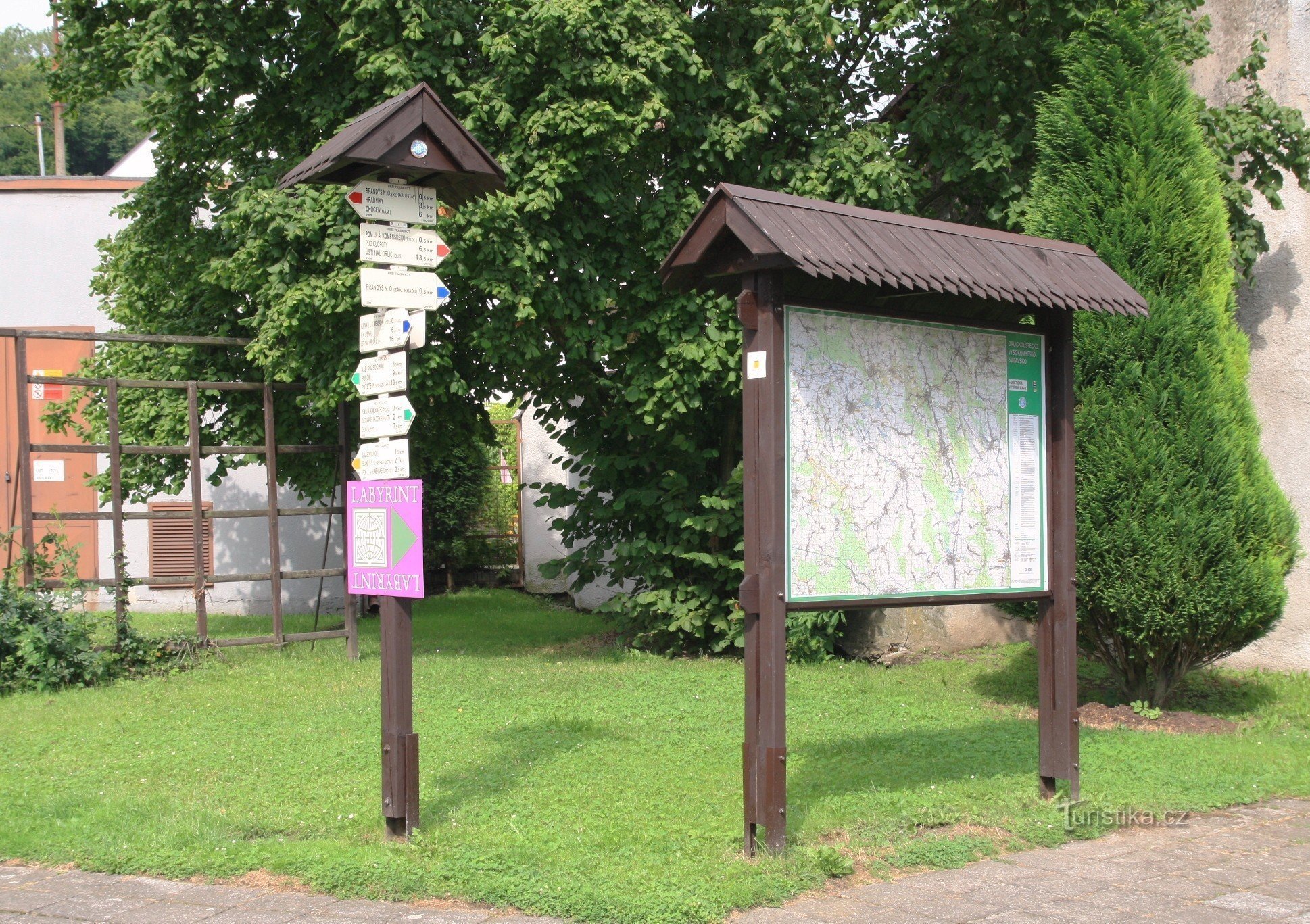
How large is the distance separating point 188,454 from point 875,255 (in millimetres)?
7613

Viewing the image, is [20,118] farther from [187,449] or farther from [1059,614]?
[1059,614]

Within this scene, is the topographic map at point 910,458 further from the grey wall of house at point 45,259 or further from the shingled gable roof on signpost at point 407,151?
the grey wall of house at point 45,259

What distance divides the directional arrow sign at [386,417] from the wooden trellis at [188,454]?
5197 millimetres

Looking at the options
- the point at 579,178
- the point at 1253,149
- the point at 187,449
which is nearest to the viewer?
the point at 579,178

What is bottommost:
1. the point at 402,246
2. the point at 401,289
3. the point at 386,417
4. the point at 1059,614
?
the point at 1059,614

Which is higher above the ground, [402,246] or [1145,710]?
[402,246]

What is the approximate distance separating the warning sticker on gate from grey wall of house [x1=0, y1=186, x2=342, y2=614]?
1061 cm

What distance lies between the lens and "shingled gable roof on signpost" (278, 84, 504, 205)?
18.4 ft

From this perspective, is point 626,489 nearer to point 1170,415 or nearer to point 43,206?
point 1170,415

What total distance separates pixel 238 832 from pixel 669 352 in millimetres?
6020

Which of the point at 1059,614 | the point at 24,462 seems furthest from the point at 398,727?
the point at 24,462

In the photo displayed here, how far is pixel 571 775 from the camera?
685 cm

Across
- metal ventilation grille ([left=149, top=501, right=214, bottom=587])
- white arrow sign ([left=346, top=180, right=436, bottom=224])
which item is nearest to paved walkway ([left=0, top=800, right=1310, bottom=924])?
white arrow sign ([left=346, top=180, right=436, bottom=224])

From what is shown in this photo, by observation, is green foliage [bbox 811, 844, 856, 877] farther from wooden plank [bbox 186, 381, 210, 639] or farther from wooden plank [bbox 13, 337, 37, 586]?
wooden plank [bbox 13, 337, 37, 586]
